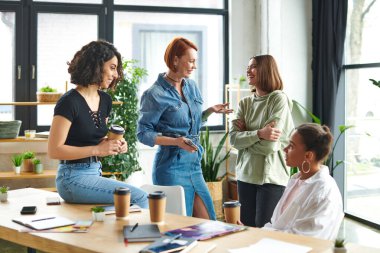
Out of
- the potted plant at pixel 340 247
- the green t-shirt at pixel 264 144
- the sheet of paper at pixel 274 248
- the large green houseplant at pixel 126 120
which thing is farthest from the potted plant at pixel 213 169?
the potted plant at pixel 340 247

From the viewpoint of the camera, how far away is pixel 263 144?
3549 millimetres

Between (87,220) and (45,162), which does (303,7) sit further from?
(87,220)

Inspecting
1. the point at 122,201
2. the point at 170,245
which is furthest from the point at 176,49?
the point at 170,245

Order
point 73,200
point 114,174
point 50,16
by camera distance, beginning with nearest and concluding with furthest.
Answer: point 73,200 < point 114,174 < point 50,16

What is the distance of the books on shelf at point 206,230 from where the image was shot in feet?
7.80

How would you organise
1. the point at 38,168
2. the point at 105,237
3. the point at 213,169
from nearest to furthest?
the point at 105,237 → the point at 38,168 → the point at 213,169

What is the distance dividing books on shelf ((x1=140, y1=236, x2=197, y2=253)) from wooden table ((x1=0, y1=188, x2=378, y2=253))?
0.03 metres

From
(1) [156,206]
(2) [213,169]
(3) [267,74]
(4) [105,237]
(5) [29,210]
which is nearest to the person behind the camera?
(4) [105,237]

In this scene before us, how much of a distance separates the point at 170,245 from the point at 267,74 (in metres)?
1.70

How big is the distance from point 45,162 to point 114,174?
2.60 feet

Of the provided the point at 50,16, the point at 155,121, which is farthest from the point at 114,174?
the point at 155,121

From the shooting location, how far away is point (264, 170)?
139 inches

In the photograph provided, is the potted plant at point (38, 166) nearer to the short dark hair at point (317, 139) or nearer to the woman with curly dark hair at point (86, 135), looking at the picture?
the woman with curly dark hair at point (86, 135)

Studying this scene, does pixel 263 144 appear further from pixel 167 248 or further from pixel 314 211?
pixel 167 248
